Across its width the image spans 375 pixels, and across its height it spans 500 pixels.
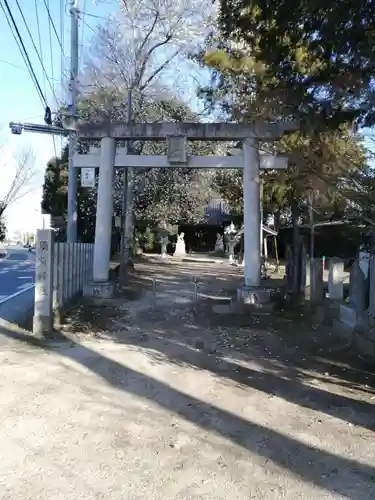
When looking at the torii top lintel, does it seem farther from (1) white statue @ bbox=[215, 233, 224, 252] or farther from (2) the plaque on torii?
(1) white statue @ bbox=[215, 233, 224, 252]

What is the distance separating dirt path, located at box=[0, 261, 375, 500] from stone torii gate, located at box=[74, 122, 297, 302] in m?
3.20

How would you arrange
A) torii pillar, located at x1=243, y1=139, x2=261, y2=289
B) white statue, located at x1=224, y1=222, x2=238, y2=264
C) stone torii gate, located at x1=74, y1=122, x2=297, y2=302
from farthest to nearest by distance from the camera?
white statue, located at x1=224, y1=222, x2=238, y2=264 < torii pillar, located at x1=243, y1=139, x2=261, y2=289 < stone torii gate, located at x1=74, y1=122, x2=297, y2=302

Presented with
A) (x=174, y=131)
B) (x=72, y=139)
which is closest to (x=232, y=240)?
(x=72, y=139)

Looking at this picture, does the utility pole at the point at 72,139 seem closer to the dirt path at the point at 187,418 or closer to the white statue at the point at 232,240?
the dirt path at the point at 187,418

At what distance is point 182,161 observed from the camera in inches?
492

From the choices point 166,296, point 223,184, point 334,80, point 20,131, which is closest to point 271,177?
point 166,296

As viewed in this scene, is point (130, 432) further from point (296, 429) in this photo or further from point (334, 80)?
point (334, 80)

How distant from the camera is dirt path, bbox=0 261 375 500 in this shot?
3691 mm

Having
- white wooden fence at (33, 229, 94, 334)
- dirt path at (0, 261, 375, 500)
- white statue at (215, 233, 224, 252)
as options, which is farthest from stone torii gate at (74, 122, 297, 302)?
white statue at (215, 233, 224, 252)

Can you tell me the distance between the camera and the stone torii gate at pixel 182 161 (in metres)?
11.9

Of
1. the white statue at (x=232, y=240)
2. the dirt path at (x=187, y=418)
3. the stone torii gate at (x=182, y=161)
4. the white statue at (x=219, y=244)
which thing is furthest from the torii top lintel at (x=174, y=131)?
the white statue at (x=219, y=244)

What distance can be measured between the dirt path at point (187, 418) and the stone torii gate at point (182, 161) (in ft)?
10.5

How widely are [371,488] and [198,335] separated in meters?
5.45

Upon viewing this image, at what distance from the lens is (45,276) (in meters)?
8.85
